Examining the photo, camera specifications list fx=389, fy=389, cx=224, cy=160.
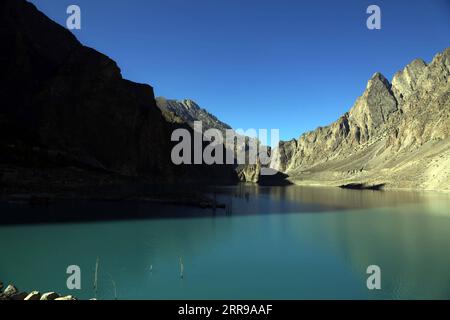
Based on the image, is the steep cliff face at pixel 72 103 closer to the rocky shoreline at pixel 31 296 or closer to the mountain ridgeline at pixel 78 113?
the mountain ridgeline at pixel 78 113

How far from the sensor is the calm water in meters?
27.0

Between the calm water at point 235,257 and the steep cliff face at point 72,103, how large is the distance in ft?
276

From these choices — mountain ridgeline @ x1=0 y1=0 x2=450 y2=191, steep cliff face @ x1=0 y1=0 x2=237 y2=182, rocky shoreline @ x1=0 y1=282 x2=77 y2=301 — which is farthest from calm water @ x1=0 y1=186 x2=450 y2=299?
steep cliff face @ x1=0 y1=0 x2=237 y2=182

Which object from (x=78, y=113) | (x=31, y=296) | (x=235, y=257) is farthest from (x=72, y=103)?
(x=31, y=296)

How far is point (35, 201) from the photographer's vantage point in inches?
2857

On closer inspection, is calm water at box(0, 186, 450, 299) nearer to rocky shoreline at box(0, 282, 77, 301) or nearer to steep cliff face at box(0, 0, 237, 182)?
rocky shoreline at box(0, 282, 77, 301)

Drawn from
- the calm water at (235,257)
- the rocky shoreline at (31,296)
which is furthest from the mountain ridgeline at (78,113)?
the rocky shoreline at (31,296)

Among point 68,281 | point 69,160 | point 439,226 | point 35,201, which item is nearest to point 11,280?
point 68,281

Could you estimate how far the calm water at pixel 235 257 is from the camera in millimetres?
27031

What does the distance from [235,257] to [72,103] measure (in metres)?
131

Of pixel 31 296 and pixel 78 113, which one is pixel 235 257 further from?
pixel 78 113
